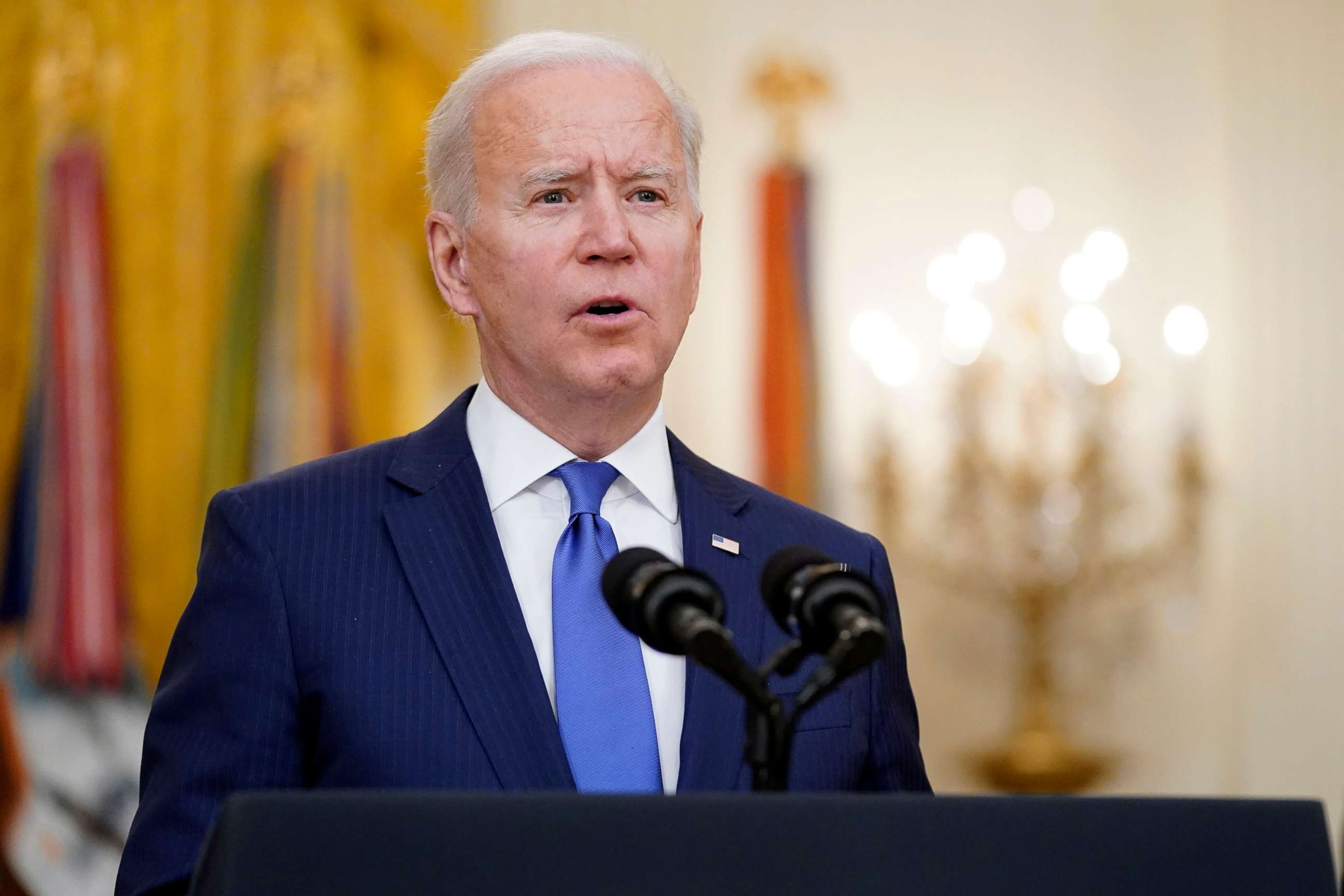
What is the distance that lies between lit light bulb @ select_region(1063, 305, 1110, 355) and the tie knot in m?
4.41

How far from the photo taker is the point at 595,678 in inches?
65.3

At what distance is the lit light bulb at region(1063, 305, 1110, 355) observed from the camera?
5.86 meters

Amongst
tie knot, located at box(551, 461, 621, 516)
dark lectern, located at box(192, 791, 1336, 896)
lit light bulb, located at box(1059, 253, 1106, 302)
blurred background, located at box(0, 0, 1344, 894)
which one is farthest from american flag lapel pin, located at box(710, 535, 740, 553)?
lit light bulb, located at box(1059, 253, 1106, 302)

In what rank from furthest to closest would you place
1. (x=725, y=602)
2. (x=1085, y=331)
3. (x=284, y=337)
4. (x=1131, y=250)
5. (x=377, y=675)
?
(x=1131, y=250), (x=1085, y=331), (x=284, y=337), (x=377, y=675), (x=725, y=602)

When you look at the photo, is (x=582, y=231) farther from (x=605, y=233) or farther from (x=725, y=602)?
(x=725, y=602)

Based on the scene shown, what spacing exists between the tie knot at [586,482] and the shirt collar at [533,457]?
0.01m

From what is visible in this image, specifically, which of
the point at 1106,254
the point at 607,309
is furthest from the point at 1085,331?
the point at 607,309

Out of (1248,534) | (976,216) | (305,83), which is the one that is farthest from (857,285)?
(305,83)

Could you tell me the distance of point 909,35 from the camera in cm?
641

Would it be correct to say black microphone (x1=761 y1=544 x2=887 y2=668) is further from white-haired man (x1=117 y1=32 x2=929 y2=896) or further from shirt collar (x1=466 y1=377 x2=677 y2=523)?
shirt collar (x1=466 y1=377 x2=677 y2=523)

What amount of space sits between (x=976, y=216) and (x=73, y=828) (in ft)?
14.3

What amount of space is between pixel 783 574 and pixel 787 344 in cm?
497

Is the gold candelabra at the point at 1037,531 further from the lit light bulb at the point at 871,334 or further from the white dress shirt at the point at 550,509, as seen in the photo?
the white dress shirt at the point at 550,509

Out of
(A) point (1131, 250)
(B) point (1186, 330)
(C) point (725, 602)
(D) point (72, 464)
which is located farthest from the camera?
(A) point (1131, 250)
